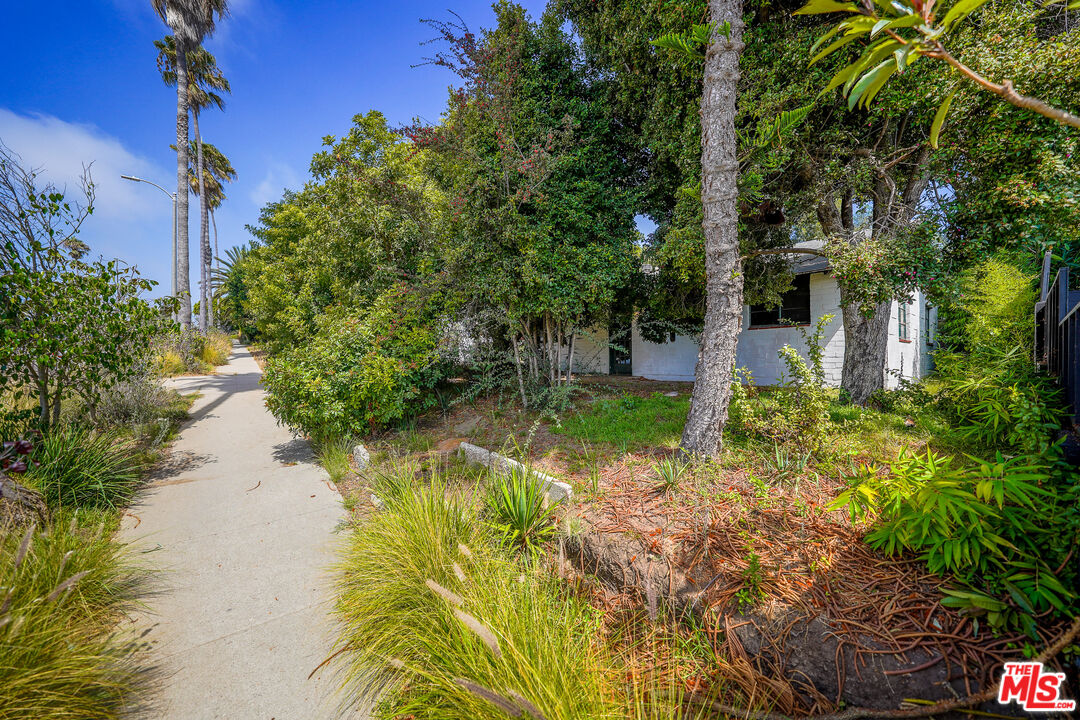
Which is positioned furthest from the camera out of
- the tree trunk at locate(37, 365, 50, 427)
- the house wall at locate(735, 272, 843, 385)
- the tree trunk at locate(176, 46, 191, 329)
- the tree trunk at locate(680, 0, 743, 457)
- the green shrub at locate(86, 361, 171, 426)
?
the tree trunk at locate(176, 46, 191, 329)

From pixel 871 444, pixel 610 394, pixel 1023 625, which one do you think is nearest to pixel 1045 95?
pixel 871 444

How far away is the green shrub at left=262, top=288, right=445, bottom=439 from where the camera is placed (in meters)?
5.28

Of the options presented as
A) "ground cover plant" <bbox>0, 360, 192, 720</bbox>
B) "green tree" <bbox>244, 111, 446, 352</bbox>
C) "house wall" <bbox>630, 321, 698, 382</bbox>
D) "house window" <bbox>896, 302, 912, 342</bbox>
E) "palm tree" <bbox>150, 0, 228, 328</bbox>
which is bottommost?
"ground cover plant" <bbox>0, 360, 192, 720</bbox>

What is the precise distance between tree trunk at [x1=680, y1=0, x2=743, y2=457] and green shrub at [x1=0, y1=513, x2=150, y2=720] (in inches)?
173

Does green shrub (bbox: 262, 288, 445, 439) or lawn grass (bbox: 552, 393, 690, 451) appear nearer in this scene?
lawn grass (bbox: 552, 393, 690, 451)

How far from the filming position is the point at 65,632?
2.11m

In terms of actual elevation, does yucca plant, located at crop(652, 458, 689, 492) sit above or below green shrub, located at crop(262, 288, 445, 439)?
below

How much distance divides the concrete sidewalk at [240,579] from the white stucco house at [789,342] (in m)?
5.02

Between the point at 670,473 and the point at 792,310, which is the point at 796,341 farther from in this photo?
the point at 670,473

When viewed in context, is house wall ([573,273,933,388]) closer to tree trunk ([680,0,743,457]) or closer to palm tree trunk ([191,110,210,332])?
tree trunk ([680,0,743,457])

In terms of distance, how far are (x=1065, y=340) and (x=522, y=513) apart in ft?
15.1

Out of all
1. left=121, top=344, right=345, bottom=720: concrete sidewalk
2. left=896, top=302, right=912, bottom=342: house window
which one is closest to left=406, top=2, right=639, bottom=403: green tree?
left=121, top=344, right=345, bottom=720: concrete sidewalk

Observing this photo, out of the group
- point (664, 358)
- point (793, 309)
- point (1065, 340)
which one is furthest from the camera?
point (664, 358)

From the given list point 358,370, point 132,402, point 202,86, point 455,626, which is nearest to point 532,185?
point 358,370
